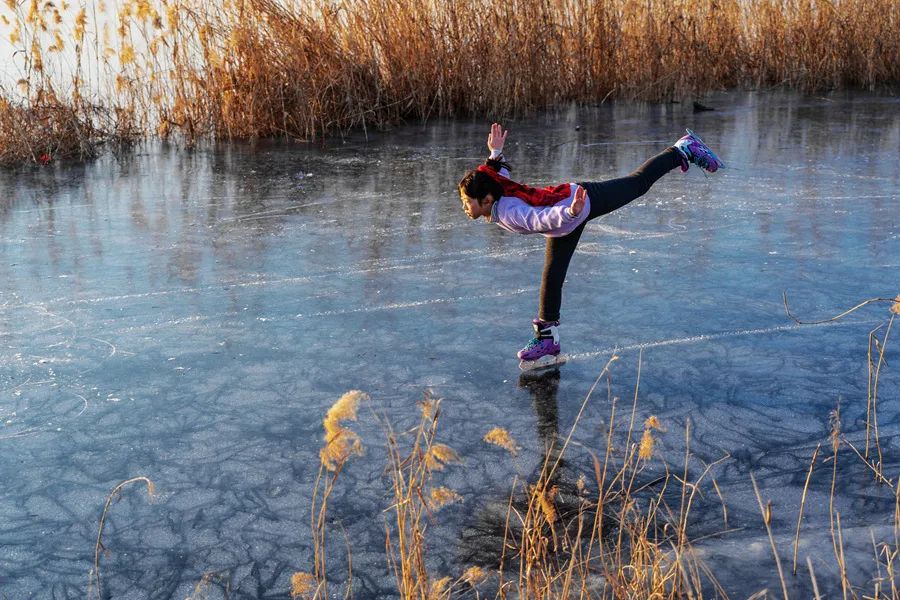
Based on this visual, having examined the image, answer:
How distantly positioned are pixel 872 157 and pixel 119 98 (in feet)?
21.3

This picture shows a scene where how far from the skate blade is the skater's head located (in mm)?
631

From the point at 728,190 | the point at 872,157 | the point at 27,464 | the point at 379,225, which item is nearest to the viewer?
the point at 27,464

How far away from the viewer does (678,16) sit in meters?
11.2

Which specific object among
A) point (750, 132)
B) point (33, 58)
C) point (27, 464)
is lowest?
point (27, 464)

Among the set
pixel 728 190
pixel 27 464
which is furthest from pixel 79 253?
pixel 728 190

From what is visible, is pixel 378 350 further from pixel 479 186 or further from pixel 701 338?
pixel 701 338

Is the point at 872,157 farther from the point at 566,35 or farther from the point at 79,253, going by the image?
the point at 79,253

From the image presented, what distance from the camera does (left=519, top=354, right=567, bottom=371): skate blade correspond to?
436 cm

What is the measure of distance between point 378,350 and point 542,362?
28.2 inches

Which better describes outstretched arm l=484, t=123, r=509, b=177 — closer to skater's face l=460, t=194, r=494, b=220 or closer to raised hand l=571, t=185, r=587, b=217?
skater's face l=460, t=194, r=494, b=220

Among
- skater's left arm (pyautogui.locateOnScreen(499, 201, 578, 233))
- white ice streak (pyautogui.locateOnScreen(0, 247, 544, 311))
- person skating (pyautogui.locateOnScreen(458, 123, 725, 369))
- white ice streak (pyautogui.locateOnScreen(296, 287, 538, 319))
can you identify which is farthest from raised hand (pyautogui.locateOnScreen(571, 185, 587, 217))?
white ice streak (pyautogui.locateOnScreen(0, 247, 544, 311))

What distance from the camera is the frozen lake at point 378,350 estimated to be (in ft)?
10.3

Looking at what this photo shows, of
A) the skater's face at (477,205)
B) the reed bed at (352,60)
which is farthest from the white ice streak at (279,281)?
the reed bed at (352,60)

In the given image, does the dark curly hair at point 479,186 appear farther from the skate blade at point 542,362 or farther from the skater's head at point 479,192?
the skate blade at point 542,362
